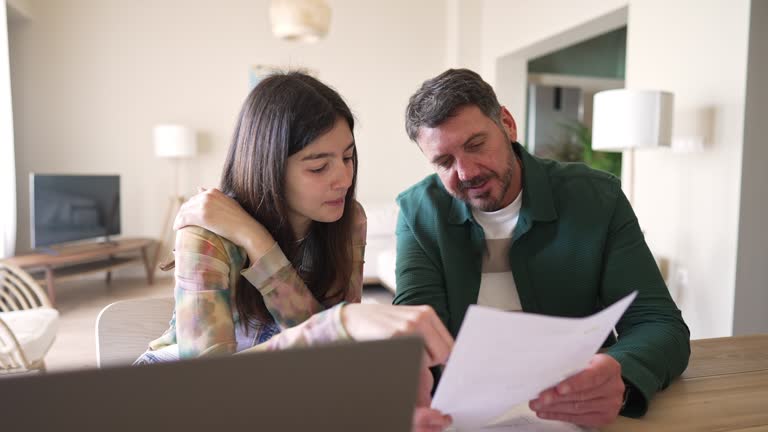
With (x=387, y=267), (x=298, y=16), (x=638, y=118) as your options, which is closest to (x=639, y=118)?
(x=638, y=118)

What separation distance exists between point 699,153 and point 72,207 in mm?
4580

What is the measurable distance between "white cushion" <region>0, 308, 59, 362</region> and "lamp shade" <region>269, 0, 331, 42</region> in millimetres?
1868

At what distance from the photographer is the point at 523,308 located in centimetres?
113

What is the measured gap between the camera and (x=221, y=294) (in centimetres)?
85

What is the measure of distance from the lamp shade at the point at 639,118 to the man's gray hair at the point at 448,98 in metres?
1.89

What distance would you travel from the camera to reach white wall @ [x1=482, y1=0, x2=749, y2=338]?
2639mm

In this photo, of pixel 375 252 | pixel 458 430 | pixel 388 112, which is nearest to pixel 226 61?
pixel 388 112

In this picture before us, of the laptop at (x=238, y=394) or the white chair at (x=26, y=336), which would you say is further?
the white chair at (x=26, y=336)

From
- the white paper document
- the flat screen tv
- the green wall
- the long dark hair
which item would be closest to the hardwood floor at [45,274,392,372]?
the flat screen tv

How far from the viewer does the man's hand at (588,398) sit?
0.62m

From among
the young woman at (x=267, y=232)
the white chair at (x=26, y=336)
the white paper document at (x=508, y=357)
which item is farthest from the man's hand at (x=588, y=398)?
the white chair at (x=26, y=336)

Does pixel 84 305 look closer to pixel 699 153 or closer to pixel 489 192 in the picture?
pixel 489 192

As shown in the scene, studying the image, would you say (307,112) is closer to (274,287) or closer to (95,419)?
(274,287)

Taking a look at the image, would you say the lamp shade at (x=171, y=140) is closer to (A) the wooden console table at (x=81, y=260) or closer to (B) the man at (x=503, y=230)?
(A) the wooden console table at (x=81, y=260)
